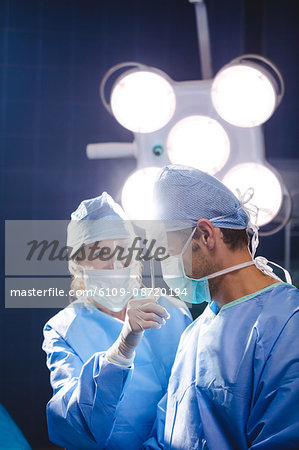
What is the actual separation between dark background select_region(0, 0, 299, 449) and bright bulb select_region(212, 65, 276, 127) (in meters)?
0.74

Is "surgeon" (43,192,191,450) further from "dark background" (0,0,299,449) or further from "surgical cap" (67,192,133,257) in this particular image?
"dark background" (0,0,299,449)

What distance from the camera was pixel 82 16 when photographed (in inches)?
93.9

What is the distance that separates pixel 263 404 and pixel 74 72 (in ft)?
6.30

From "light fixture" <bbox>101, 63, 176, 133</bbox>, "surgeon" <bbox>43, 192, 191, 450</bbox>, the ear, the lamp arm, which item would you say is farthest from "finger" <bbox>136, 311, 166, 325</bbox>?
the lamp arm

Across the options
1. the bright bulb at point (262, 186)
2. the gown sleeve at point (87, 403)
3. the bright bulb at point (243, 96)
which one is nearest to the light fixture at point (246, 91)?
the bright bulb at point (243, 96)

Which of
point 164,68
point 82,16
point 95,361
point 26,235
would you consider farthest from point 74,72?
point 95,361

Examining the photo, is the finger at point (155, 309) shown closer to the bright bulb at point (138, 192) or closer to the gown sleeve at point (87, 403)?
the gown sleeve at point (87, 403)

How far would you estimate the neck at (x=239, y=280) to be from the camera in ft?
4.08

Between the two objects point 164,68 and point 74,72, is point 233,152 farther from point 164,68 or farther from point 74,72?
point 74,72

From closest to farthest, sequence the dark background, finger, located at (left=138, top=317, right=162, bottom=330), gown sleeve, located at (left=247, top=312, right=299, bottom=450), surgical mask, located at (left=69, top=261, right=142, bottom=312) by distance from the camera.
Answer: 1. gown sleeve, located at (left=247, top=312, right=299, bottom=450)
2. finger, located at (left=138, top=317, right=162, bottom=330)
3. surgical mask, located at (left=69, top=261, right=142, bottom=312)
4. the dark background

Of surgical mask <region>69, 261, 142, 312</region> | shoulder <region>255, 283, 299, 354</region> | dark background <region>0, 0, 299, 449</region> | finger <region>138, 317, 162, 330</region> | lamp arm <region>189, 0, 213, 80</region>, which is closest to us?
shoulder <region>255, 283, 299, 354</region>

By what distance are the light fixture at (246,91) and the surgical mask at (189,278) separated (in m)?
0.62

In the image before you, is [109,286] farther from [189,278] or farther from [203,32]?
[203,32]

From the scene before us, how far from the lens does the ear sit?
125 cm
